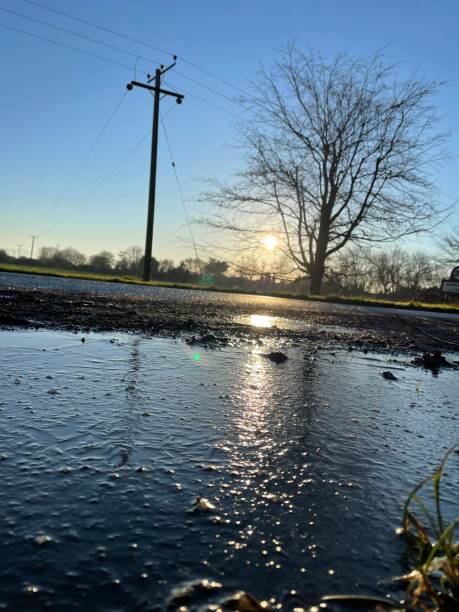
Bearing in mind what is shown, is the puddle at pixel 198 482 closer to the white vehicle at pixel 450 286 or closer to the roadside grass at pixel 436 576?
the roadside grass at pixel 436 576

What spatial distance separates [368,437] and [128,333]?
3.02m

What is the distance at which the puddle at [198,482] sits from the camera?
0.91 metres

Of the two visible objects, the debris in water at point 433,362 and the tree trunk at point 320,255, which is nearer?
the debris in water at point 433,362

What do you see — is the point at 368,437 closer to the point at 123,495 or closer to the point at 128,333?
the point at 123,495

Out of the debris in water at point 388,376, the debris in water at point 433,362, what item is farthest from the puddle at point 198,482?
the debris in water at point 433,362

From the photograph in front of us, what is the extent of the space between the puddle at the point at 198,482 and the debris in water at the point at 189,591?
12 millimetres

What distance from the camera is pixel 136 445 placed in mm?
1575

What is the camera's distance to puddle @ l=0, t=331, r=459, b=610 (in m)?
0.91

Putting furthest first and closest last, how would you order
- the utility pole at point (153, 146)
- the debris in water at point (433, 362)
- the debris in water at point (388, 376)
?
the utility pole at point (153, 146) < the debris in water at point (433, 362) < the debris in water at point (388, 376)

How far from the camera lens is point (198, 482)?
1327 mm

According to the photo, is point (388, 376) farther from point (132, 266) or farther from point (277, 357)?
point (132, 266)

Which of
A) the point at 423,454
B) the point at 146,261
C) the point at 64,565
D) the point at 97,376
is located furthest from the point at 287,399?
the point at 146,261

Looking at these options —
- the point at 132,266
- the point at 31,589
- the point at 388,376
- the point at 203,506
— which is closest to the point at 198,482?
the point at 203,506

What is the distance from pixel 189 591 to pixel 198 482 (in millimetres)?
464
